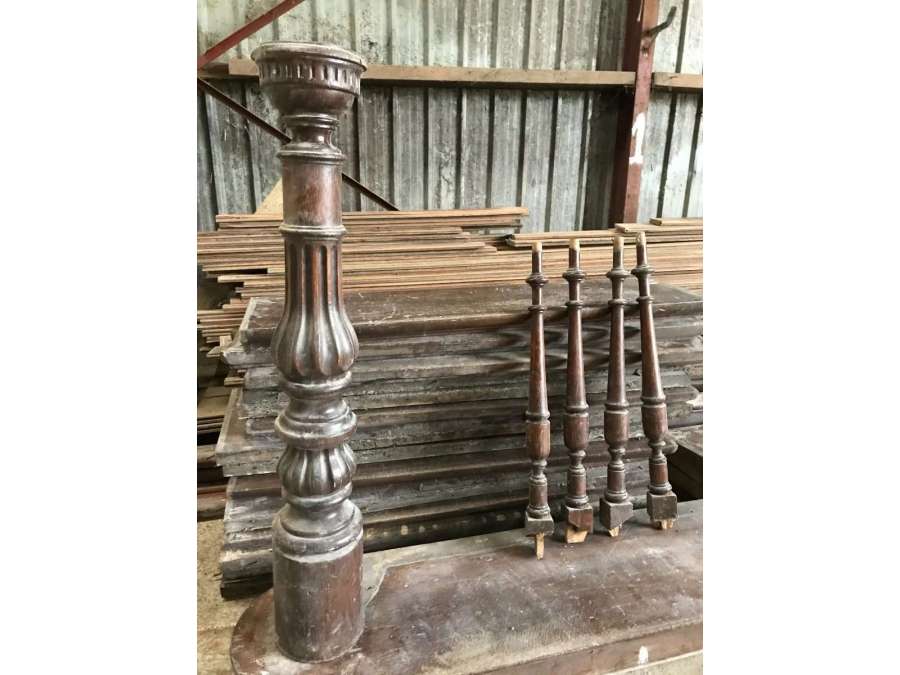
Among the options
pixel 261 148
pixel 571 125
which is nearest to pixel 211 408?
pixel 261 148

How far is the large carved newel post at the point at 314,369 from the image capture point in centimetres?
83

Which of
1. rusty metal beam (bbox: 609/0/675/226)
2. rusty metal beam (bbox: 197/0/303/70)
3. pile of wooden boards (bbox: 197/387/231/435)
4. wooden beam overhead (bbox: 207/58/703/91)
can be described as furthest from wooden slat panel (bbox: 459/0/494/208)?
pile of wooden boards (bbox: 197/387/231/435)

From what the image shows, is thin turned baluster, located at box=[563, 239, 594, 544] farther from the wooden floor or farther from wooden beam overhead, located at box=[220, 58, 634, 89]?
wooden beam overhead, located at box=[220, 58, 634, 89]

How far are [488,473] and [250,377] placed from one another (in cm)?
61

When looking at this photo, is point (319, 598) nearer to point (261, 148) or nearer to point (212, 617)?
point (212, 617)

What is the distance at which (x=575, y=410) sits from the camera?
1239 mm

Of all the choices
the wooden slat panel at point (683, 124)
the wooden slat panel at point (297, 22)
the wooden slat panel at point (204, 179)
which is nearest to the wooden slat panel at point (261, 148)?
the wooden slat panel at point (204, 179)

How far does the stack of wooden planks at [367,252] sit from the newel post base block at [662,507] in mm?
948

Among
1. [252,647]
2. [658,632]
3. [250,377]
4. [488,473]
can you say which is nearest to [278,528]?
[252,647]

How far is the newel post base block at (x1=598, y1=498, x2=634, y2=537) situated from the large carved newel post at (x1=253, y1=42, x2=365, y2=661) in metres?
0.59

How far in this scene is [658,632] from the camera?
1081 mm

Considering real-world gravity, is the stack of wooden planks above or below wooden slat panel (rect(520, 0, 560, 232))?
below

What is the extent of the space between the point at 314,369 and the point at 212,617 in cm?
76

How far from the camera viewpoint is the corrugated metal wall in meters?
3.62
